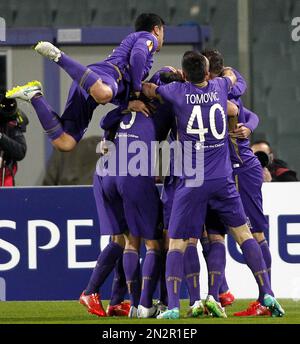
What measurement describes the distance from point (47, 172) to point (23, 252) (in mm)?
2811

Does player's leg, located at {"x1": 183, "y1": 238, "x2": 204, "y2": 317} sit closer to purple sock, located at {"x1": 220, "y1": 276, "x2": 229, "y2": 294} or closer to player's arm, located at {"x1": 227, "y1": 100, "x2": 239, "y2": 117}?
purple sock, located at {"x1": 220, "y1": 276, "x2": 229, "y2": 294}

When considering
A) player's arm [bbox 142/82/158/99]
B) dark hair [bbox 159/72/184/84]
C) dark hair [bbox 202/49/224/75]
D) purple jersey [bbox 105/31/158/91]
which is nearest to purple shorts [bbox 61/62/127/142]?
purple jersey [bbox 105/31/158/91]

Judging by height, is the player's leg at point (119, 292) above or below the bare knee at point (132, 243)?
below

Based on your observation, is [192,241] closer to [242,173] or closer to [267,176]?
[242,173]

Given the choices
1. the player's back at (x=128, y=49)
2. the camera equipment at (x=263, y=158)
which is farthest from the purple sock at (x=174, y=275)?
the camera equipment at (x=263, y=158)

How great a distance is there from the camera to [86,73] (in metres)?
9.88

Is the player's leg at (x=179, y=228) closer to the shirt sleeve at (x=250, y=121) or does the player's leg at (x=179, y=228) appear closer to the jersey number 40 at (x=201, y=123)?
the jersey number 40 at (x=201, y=123)

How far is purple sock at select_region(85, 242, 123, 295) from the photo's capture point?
1051 cm

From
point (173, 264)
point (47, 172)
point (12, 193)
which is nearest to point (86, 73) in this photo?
point (173, 264)

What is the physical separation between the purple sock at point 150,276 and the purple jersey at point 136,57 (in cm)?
127

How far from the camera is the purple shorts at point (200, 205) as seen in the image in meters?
9.93

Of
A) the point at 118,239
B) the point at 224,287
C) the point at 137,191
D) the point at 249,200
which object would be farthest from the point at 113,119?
the point at 224,287

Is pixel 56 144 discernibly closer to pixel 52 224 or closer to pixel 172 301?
pixel 172 301

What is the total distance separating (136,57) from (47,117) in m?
0.80
